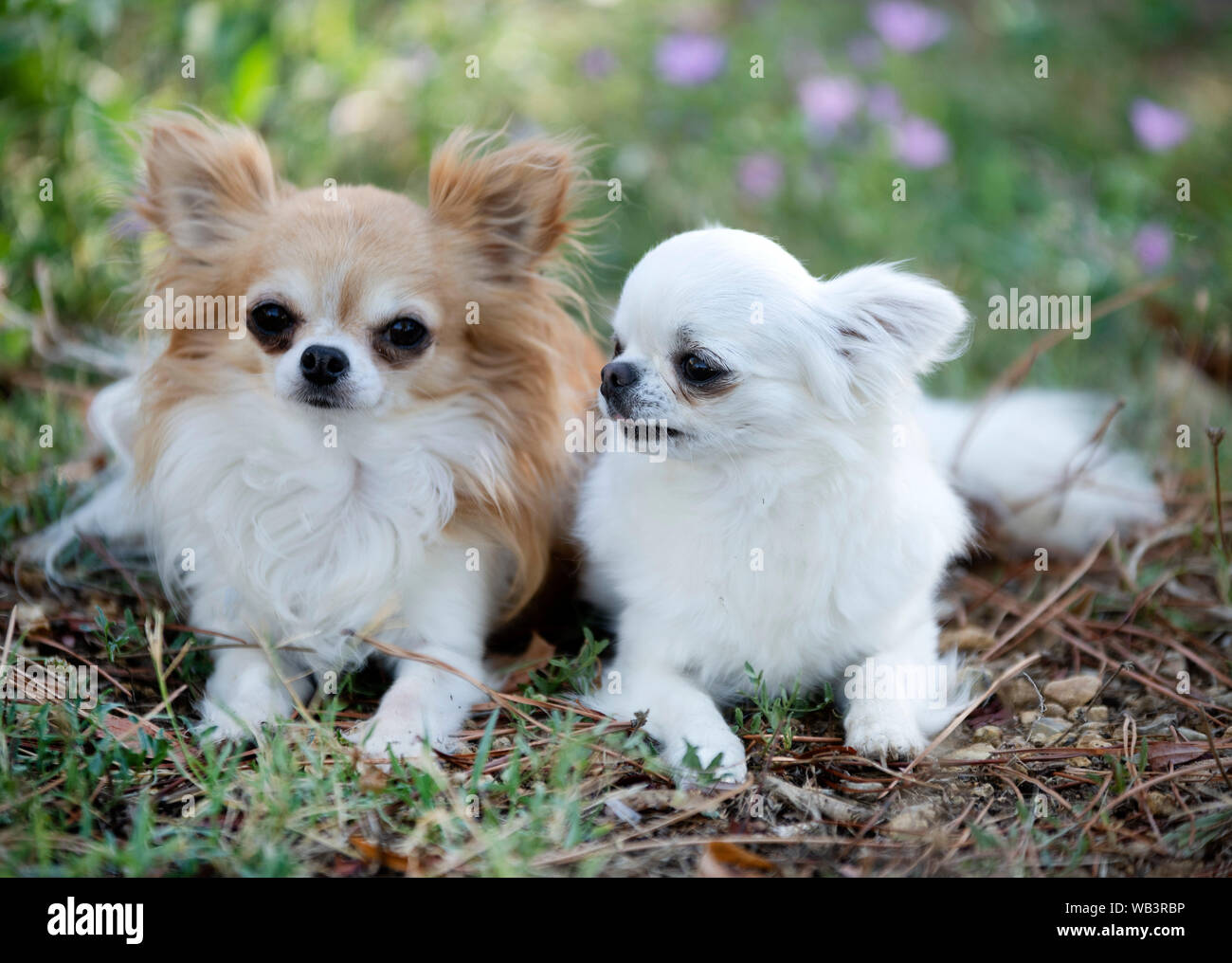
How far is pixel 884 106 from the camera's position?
6.05 m

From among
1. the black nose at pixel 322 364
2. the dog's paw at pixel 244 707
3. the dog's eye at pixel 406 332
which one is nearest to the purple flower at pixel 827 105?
the dog's eye at pixel 406 332

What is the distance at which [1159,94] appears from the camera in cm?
701

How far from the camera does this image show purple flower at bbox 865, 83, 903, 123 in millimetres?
6043

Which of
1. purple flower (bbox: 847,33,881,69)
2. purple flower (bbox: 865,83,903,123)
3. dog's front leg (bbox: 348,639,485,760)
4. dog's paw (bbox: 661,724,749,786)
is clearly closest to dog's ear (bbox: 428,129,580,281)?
dog's front leg (bbox: 348,639,485,760)

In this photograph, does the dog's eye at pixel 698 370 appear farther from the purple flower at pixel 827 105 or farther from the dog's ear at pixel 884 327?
the purple flower at pixel 827 105

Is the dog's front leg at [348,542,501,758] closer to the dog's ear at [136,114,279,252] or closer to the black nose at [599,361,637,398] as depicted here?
the black nose at [599,361,637,398]

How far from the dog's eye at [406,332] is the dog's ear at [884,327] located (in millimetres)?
1057

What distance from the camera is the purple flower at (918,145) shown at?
576 centimetres

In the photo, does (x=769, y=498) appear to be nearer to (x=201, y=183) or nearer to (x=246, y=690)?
(x=246, y=690)

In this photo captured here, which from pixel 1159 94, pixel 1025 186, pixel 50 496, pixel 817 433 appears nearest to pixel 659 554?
pixel 817 433

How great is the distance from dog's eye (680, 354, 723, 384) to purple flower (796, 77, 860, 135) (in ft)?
12.6

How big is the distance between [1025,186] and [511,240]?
4.09m

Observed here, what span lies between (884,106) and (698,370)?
4.07m
